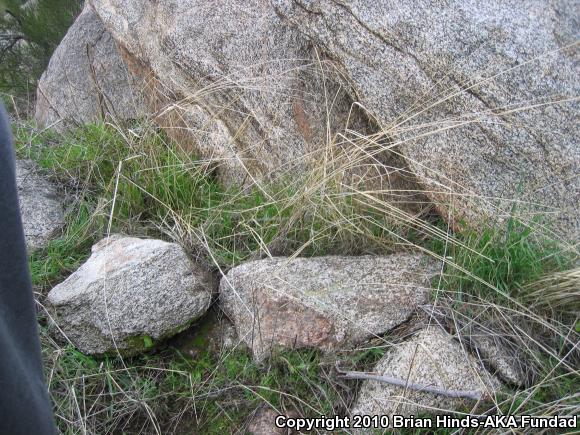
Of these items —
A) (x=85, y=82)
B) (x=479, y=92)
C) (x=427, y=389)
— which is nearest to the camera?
(x=427, y=389)

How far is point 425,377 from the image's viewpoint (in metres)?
1.84

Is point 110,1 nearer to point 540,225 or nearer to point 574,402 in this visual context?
point 540,225

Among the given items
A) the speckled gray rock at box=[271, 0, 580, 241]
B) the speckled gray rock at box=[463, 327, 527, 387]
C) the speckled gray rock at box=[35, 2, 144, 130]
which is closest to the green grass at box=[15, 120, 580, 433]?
the speckled gray rock at box=[463, 327, 527, 387]

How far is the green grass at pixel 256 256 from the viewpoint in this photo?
6.35 ft

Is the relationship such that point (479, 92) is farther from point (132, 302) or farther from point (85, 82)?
point (85, 82)

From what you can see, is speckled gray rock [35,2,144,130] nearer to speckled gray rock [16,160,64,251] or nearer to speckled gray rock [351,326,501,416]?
speckled gray rock [16,160,64,251]

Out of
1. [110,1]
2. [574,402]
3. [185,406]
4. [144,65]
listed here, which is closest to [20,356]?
[185,406]

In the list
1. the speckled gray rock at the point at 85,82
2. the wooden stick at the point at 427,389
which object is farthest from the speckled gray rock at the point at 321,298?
the speckled gray rock at the point at 85,82

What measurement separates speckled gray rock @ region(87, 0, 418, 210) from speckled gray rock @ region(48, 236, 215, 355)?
543 mm

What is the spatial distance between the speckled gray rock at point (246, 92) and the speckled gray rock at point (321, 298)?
368mm

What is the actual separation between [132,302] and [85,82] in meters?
2.42

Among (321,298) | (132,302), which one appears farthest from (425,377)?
(132,302)

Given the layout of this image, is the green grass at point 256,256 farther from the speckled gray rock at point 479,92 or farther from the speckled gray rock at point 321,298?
the speckled gray rock at point 479,92

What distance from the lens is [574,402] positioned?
175cm
